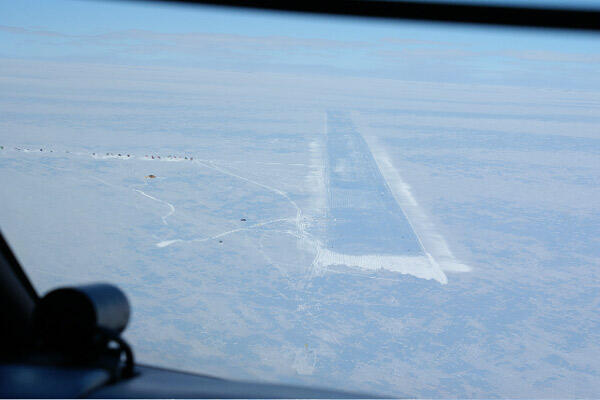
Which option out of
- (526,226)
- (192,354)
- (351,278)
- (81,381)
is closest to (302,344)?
(192,354)

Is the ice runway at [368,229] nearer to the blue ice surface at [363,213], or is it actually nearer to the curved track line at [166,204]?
the blue ice surface at [363,213]

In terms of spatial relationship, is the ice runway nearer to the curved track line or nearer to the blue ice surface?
the blue ice surface

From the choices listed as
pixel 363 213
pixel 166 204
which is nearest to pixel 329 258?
pixel 363 213

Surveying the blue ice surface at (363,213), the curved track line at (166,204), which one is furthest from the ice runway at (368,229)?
the curved track line at (166,204)

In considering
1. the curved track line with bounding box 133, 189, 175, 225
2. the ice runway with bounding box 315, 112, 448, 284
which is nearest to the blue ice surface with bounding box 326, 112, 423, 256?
the ice runway with bounding box 315, 112, 448, 284

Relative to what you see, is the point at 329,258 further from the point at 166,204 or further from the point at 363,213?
the point at 166,204

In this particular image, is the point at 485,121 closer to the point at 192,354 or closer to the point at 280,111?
the point at 280,111
